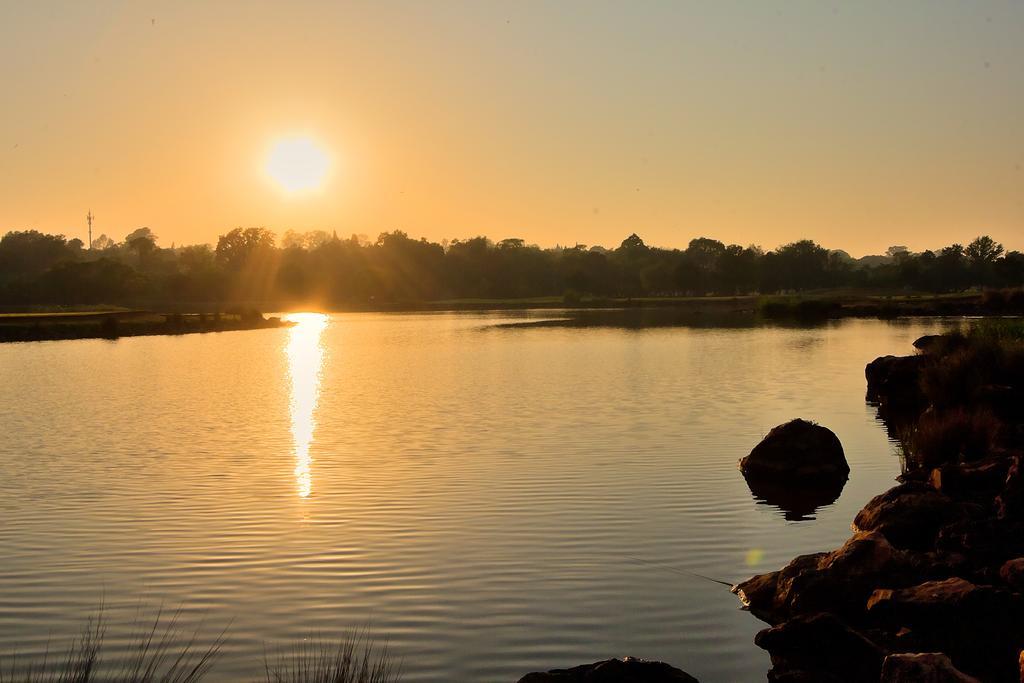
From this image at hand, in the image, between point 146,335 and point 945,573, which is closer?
point 945,573

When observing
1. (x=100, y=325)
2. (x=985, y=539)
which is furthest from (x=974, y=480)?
(x=100, y=325)

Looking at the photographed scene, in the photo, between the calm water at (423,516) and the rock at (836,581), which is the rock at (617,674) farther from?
the rock at (836,581)

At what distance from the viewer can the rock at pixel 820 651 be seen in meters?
11.3

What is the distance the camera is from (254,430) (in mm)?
35281

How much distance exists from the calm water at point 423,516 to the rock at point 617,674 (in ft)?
4.97

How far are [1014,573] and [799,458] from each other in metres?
11.1

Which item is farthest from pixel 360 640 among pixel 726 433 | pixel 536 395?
pixel 536 395

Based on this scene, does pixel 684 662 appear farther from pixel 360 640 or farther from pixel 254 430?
pixel 254 430

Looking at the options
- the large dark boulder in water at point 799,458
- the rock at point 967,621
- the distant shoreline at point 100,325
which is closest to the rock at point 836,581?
the rock at point 967,621

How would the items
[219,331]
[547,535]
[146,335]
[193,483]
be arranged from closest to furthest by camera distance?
[547,535], [193,483], [146,335], [219,331]

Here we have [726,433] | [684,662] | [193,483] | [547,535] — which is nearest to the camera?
[684,662]

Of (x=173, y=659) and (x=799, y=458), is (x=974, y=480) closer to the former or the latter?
(x=799, y=458)

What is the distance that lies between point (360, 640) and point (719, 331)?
91.1 m

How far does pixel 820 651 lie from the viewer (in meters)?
→ 11.9
